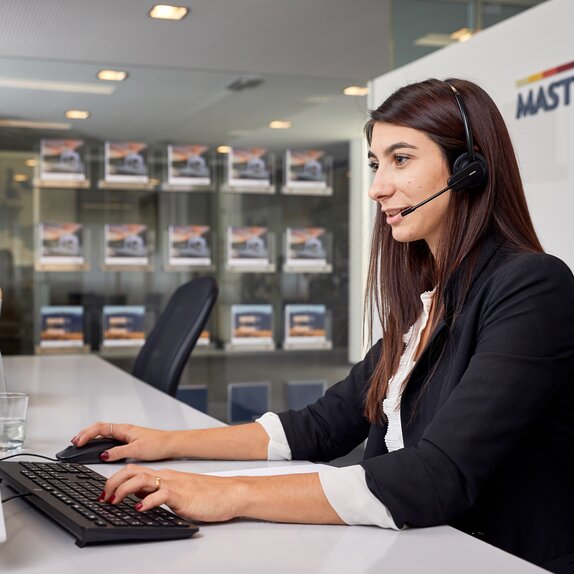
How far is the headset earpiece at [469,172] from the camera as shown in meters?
1.46

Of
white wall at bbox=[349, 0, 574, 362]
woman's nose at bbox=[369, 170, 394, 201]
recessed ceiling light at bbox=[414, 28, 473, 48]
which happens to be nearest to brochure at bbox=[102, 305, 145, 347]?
recessed ceiling light at bbox=[414, 28, 473, 48]

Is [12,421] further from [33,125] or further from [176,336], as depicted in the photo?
[33,125]

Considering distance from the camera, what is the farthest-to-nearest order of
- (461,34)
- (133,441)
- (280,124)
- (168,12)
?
(280,124) → (461,34) → (168,12) → (133,441)

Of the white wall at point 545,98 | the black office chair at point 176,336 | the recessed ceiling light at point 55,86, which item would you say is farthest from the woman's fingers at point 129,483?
the recessed ceiling light at point 55,86

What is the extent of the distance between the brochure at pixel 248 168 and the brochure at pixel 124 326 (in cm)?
Result: 98

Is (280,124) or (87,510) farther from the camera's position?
(280,124)

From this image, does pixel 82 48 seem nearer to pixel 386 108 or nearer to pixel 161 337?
pixel 161 337

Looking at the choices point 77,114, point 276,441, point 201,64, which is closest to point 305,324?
point 201,64

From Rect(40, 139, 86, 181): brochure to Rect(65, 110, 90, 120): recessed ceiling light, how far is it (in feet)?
0.45

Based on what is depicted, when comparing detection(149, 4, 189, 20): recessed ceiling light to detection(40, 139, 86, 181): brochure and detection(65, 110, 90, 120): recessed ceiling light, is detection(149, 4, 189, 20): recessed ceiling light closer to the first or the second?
detection(65, 110, 90, 120): recessed ceiling light

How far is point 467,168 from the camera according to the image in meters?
1.45

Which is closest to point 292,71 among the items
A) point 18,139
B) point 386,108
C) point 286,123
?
point 286,123

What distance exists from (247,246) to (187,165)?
2.02ft

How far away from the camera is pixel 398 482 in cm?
115
